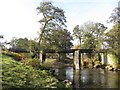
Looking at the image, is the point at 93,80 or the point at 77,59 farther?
the point at 77,59

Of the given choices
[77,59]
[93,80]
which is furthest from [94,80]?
[77,59]

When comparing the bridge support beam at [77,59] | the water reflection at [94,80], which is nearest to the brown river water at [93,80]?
the water reflection at [94,80]

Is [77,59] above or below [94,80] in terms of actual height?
above

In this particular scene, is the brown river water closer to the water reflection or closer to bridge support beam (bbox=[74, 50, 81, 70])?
the water reflection

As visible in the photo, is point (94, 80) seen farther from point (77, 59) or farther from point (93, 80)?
point (77, 59)

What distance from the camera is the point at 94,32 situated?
3953 cm

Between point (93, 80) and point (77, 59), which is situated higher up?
point (77, 59)

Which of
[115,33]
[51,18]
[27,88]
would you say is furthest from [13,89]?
[115,33]

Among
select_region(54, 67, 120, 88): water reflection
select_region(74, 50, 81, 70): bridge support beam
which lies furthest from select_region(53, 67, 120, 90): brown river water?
select_region(74, 50, 81, 70): bridge support beam

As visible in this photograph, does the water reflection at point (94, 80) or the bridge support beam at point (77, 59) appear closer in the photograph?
the water reflection at point (94, 80)

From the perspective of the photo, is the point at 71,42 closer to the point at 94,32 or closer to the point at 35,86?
the point at 94,32

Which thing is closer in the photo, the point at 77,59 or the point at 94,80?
the point at 94,80

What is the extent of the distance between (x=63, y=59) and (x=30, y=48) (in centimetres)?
2835

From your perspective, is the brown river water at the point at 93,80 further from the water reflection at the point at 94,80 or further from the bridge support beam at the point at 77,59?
the bridge support beam at the point at 77,59
